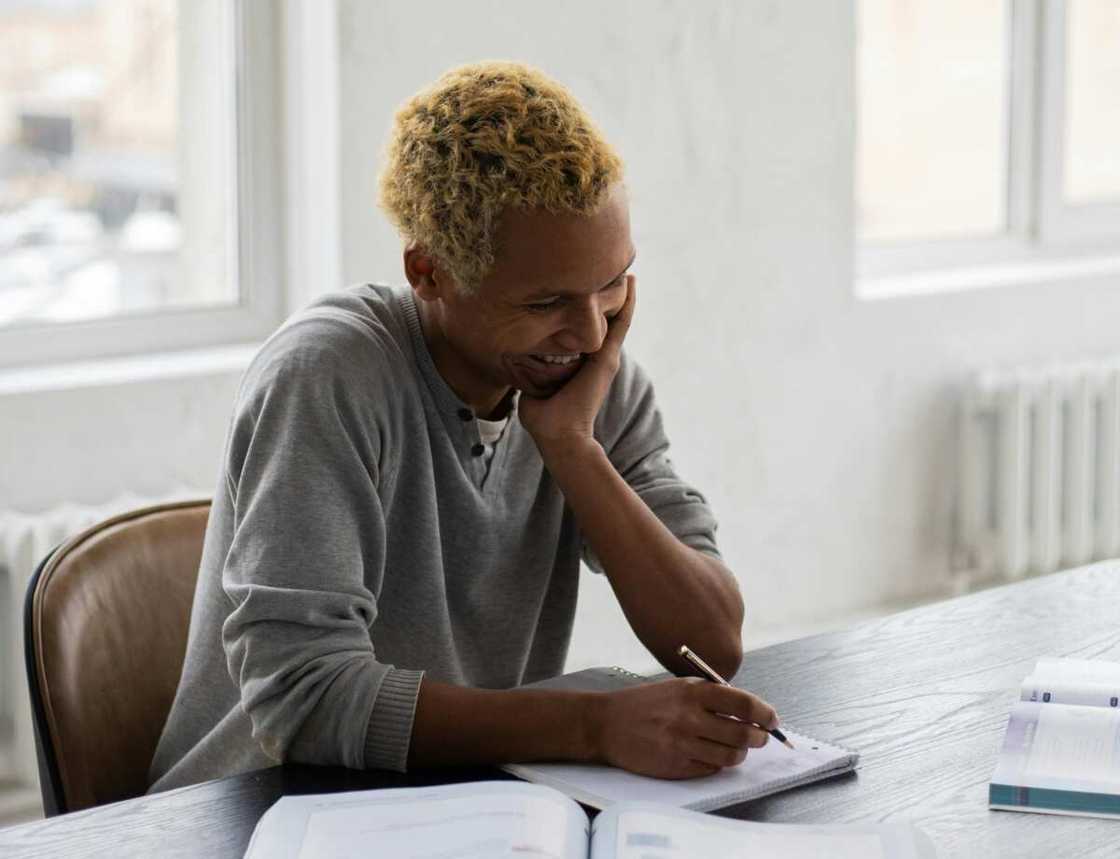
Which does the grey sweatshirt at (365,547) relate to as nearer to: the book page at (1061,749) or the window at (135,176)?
the book page at (1061,749)

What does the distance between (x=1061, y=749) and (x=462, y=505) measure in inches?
23.2

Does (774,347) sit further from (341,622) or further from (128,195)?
(341,622)

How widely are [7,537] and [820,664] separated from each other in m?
1.40

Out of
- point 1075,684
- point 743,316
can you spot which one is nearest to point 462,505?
point 1075,684

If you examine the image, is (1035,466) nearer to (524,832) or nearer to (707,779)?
(707,779)

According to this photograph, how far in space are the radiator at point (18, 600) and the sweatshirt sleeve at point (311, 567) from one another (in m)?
1.07

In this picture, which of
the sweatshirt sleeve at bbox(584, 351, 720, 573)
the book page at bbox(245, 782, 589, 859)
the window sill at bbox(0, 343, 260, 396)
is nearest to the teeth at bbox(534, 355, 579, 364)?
the sweatshirt sleeve at bbox(584, 351, 720, 573)

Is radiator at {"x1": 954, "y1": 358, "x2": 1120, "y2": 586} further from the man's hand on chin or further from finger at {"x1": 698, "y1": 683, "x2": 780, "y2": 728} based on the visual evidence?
finger at {"x1": 698, "y1": 683, "x2": 780, "y2": 728}

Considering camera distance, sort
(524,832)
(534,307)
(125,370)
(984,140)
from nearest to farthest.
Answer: (524,832), (534,307), (125,370), (984,140)

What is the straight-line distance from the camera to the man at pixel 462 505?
4.46 feet

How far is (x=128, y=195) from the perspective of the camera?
9.18ft

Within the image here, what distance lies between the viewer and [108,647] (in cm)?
162

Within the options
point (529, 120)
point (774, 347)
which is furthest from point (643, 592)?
point (774, 347)

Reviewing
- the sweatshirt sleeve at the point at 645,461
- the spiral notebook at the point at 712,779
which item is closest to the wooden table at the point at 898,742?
the spiral notebook at the point at 712,779
